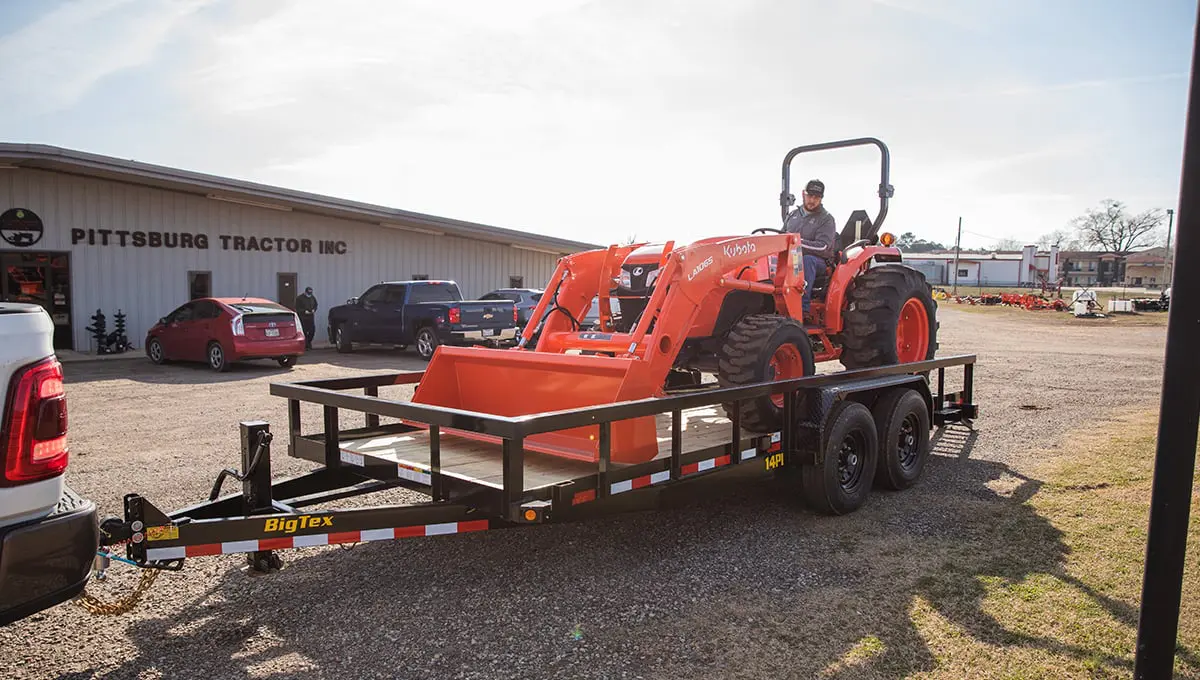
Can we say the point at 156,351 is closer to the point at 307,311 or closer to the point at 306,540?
the point at 307,311

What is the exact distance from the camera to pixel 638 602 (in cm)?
414

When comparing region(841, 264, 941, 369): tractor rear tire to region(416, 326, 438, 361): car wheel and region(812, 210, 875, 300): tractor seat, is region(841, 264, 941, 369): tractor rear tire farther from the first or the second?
region(416, 326, 438, 361): car wheel

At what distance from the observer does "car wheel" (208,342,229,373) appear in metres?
14.6

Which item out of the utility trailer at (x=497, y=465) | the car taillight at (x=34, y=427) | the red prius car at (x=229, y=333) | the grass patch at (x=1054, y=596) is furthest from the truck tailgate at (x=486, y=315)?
the car taillight at (x=34, y=427)

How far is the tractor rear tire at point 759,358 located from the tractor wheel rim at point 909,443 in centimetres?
134

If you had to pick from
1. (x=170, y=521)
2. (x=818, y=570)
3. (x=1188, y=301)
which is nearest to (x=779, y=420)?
(x=818, y=570)

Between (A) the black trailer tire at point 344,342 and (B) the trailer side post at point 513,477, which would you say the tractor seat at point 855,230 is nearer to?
(B) the trailer side post at point 513,477

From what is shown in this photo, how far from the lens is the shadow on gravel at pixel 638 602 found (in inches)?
138

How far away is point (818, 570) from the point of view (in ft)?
15.1

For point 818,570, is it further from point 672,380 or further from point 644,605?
point 672,380

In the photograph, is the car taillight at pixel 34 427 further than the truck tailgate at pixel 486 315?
No

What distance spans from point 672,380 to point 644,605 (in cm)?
342

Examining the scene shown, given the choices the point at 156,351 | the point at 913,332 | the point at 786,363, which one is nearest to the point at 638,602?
the point at 786,363

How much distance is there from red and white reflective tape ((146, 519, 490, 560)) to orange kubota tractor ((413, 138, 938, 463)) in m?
1.04
